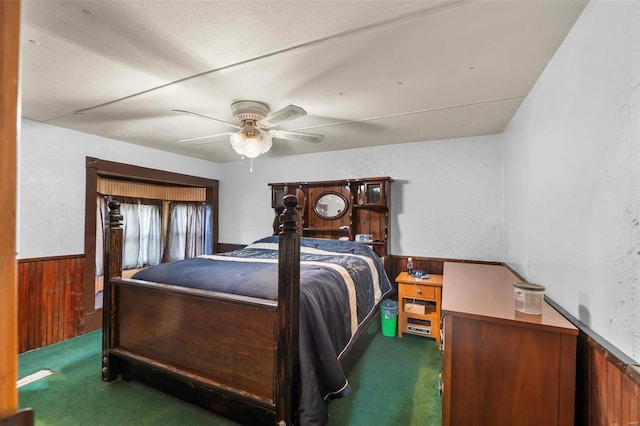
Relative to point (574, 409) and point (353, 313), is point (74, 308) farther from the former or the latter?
point (574, 409)

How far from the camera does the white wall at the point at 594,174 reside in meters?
1.00

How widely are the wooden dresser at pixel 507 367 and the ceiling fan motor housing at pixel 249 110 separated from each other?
2.02 meters

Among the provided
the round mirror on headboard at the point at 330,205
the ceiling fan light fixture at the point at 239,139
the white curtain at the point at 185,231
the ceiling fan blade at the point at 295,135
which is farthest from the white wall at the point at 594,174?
the white curtain at the point at 185,231

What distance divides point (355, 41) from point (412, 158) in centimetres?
241

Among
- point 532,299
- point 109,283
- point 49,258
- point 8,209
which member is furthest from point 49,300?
point 532,299

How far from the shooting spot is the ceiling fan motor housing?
7.71ft

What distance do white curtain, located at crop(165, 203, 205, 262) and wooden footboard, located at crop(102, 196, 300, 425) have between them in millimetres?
2817

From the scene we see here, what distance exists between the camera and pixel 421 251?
370 centimetres

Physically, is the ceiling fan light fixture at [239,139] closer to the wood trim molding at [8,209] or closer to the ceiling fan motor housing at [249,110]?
the ceiling fan motor housing at [249,110]

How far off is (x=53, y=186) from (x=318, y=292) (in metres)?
3.23

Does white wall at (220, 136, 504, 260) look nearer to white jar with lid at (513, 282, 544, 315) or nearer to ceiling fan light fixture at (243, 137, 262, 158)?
ceiling fan light fixture at (243, 137, 262, 158)

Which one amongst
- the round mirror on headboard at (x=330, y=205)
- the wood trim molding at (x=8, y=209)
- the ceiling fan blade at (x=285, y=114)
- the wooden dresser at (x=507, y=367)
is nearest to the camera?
the wood trim molding at (x=8, y=209)

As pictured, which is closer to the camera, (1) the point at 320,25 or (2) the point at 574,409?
(2) the point at 574,409

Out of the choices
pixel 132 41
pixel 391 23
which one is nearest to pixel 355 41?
pixel 391 23
